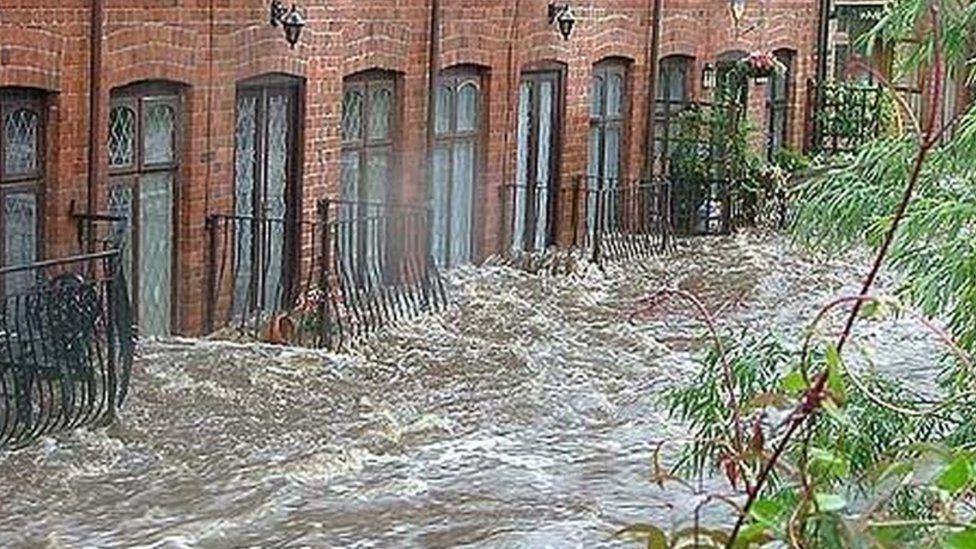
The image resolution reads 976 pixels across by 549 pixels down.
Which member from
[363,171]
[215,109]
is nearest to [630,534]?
[215,109]

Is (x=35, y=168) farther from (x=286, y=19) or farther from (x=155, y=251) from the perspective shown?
(x=286, y=19)

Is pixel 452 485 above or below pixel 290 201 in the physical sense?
below

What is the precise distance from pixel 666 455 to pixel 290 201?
193 inches

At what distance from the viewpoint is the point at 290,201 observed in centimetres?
1298

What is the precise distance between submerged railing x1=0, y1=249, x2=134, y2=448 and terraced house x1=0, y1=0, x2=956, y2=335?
1.32m

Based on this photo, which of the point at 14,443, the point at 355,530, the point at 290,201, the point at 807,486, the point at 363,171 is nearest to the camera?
the point at 807,486

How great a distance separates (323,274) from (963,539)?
10398mm

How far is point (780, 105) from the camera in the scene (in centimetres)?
2083

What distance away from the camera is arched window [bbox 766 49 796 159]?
67.3ft

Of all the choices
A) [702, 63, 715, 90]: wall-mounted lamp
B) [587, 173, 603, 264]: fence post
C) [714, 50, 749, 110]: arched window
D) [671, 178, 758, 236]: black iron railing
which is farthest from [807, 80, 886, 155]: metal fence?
[587, 173, 603, 264]: fence post

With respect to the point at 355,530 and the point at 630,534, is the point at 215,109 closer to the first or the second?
the point at 355,530

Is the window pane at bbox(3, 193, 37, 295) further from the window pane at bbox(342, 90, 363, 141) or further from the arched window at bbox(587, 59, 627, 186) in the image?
the arched window at bbox(587, 59, 627, 186)

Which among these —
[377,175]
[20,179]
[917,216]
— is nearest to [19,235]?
[20,179]

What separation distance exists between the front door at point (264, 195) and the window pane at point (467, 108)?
254 centimetres
